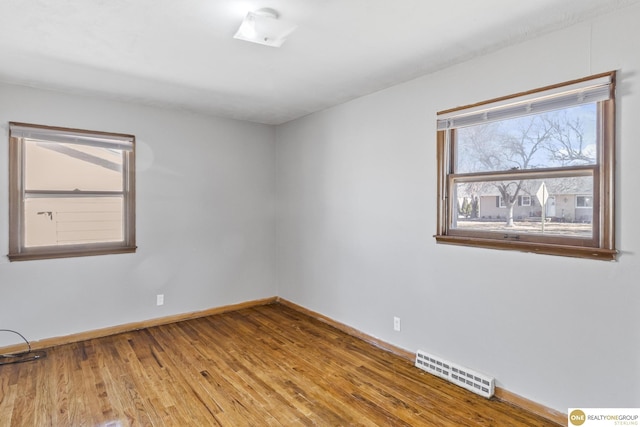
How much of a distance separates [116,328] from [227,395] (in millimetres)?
1905

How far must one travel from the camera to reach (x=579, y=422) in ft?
6.91

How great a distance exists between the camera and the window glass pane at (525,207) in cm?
220

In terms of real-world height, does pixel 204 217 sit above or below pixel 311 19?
below

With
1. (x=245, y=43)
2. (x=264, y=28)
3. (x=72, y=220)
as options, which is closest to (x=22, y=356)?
(x=72, y=220)

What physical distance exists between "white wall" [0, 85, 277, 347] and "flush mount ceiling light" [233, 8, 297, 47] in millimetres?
2233

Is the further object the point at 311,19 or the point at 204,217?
the point at 204,217

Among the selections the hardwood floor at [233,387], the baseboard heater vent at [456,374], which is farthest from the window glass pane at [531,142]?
the hardwood floor at [233,387]

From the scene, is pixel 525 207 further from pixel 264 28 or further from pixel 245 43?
pixel 245 43

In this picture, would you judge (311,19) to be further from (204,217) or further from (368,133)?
(204,217)

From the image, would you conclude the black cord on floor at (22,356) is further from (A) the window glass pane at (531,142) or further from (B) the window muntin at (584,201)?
(B) the window muntin at (584,201)

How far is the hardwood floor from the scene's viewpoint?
2.26 metres

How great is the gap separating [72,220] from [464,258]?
147 inches

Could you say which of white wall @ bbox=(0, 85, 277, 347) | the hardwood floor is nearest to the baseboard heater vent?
the hardwood floor

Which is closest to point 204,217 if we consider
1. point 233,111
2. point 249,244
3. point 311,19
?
point 249,244
